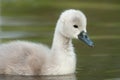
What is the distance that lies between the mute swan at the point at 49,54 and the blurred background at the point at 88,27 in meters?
0.38

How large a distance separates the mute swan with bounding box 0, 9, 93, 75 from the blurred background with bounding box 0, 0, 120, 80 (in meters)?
0.38

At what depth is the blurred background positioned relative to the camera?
45.6ft

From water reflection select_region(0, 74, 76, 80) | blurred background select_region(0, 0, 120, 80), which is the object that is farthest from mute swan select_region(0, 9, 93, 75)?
blurred background select_region(0, 0, 120, 80)

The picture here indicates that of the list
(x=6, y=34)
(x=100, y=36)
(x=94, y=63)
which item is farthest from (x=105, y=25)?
(x=94, y=63)

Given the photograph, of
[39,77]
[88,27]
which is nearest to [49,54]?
[39,77]

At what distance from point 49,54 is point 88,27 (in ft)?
13.0

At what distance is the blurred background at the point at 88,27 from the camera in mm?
13906

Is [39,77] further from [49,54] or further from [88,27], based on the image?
[88,27]

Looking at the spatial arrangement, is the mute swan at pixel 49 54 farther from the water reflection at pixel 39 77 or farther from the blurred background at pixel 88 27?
the blurred background at pixel 88 27

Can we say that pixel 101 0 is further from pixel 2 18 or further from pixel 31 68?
pixel 31 68

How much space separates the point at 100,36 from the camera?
16172mm

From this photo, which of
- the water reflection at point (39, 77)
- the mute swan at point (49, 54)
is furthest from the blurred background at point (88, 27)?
the mute swan at point (49, 54)

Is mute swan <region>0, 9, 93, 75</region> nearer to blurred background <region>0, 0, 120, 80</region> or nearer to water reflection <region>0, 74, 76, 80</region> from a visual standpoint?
water reflection <region>0, 74, 76, 80</region>

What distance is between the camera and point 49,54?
528 inches
